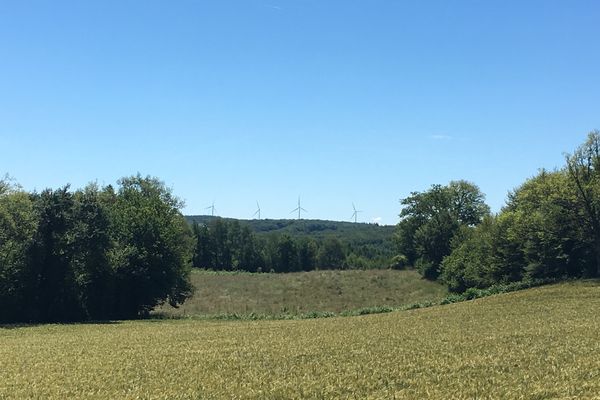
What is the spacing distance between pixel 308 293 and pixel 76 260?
123ft

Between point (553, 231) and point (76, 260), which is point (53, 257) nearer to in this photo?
point (76, 260)

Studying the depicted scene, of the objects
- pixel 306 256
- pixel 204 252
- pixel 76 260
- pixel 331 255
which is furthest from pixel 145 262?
pixel 331 255

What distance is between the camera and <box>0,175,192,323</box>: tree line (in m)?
46.2

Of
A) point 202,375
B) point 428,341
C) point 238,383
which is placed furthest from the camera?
point 428,341

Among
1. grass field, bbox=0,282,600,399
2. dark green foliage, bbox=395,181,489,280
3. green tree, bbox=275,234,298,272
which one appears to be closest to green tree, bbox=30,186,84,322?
grass field, bbox=0,282,600,399

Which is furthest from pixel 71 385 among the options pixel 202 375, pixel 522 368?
pixel 522 368

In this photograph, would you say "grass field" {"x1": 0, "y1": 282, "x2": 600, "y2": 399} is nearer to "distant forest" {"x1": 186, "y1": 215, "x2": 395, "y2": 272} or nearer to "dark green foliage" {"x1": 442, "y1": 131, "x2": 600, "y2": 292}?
"dark green foliage" {"x1": 442, "y1": 131, "x2": 600, "y2": 292}

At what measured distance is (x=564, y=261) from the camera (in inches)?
2174

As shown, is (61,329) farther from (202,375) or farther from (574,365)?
(574,365)

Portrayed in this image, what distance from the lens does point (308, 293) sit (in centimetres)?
7831

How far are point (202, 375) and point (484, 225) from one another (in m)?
64.4

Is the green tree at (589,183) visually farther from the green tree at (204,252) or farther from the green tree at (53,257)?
the green tree at (204,252)

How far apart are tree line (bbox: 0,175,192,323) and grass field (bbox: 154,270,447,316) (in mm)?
6168

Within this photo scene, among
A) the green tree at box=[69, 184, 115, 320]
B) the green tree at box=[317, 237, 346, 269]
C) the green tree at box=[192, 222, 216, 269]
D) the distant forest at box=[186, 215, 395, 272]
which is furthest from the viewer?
the green tree at box=[317, 237, 346, 269]
